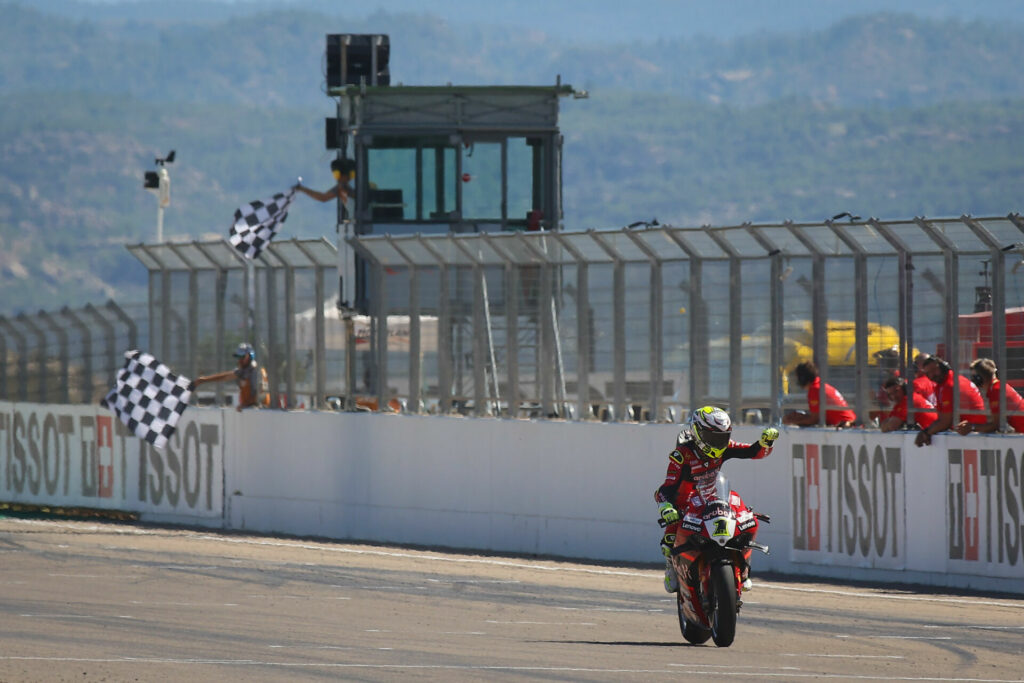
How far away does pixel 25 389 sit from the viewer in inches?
872

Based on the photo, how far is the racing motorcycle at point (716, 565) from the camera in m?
10.1

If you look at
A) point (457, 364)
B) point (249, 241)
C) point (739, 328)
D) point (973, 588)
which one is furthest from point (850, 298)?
point (249, 241)

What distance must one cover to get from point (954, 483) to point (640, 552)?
127 inches

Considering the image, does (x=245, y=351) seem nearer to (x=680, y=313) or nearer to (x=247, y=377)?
(x=247, y=377)

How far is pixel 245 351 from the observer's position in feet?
63.1

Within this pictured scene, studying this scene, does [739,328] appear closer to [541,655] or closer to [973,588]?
[973,588]

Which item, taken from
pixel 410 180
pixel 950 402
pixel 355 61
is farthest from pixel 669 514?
pixel 355 61

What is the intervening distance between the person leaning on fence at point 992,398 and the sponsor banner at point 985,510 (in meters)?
0.18

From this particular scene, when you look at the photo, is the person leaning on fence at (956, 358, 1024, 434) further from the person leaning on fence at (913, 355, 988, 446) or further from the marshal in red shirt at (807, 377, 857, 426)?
the marshal in red shirt at (807, 377, 857, 426)

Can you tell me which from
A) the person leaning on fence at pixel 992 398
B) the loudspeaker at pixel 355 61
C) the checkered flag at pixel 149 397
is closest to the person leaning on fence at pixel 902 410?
the person leaning on fence at pixel 992 398

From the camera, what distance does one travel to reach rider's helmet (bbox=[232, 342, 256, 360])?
757 inches

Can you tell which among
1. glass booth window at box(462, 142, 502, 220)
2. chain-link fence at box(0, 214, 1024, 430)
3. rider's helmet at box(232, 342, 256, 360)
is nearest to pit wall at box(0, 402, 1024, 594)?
chain-link fence at box(0, 214, 1024, 430)

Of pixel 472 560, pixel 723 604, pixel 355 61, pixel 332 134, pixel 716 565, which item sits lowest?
pixel 472 560

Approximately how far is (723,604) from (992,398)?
14.1ft
